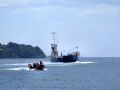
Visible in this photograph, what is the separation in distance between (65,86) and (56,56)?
118m

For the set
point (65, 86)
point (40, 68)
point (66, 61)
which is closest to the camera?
point (65, 86)

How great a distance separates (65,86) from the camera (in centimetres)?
7450

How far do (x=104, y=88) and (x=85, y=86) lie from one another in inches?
194

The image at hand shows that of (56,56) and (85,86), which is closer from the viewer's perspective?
(85,86)

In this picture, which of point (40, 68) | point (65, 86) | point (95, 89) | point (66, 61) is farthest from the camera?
point (66, 61)

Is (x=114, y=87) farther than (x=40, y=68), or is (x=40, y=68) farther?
(x=40, y=68)

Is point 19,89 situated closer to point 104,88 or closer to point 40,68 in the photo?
point 104,88

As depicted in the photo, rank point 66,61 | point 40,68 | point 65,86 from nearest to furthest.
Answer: point 65,86 → point 40,68 → point 66,61

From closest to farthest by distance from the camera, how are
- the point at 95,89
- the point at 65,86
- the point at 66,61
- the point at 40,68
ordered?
1. the point at 95,89
2. the point at 65,86
3. the point at 40,68
4. the point at 66,61

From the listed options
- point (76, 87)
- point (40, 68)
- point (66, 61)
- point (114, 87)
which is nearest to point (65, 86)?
point (76, 87)

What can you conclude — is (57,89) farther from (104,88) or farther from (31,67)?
(31,67)

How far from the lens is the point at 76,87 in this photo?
72.9 m

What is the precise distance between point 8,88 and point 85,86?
34.1 feet

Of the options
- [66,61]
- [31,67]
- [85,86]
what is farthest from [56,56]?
[85,86]
